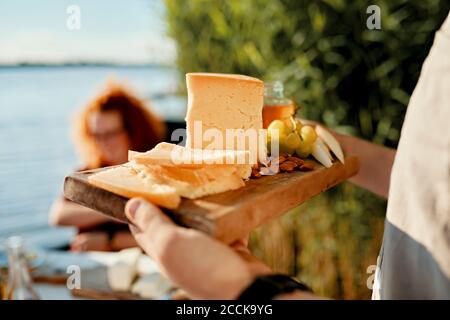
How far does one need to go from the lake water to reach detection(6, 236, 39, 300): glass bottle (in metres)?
1.93

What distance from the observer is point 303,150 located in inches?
57.7

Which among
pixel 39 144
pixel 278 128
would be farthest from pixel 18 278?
pixel 39 144

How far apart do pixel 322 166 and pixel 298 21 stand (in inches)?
58.1

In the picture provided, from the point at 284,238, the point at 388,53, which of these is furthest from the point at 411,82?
the point at 284,238

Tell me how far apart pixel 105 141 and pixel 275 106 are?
5.54 ft

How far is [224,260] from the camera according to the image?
2.57 feet

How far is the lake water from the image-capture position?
4148mm

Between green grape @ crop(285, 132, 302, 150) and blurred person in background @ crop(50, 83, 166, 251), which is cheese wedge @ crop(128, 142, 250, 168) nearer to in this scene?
green grape @ crop(285, 132, 302, 150)

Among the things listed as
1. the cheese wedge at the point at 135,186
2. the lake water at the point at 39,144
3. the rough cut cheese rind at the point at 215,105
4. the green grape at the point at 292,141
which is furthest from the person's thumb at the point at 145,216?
the lake water at the point at 39,144

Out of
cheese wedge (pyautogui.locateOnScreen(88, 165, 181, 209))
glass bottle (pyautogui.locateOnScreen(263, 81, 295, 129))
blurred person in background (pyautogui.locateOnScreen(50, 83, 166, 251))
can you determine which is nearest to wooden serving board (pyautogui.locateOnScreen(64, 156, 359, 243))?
cheese wedge (pyautogui.locateOnScreen(88, 165, 181, 209))

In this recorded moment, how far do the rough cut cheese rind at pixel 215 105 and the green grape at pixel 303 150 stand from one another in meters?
0.18

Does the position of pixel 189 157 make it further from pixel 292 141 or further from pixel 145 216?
pixel 292 141

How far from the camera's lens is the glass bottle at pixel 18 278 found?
4.74 feet
